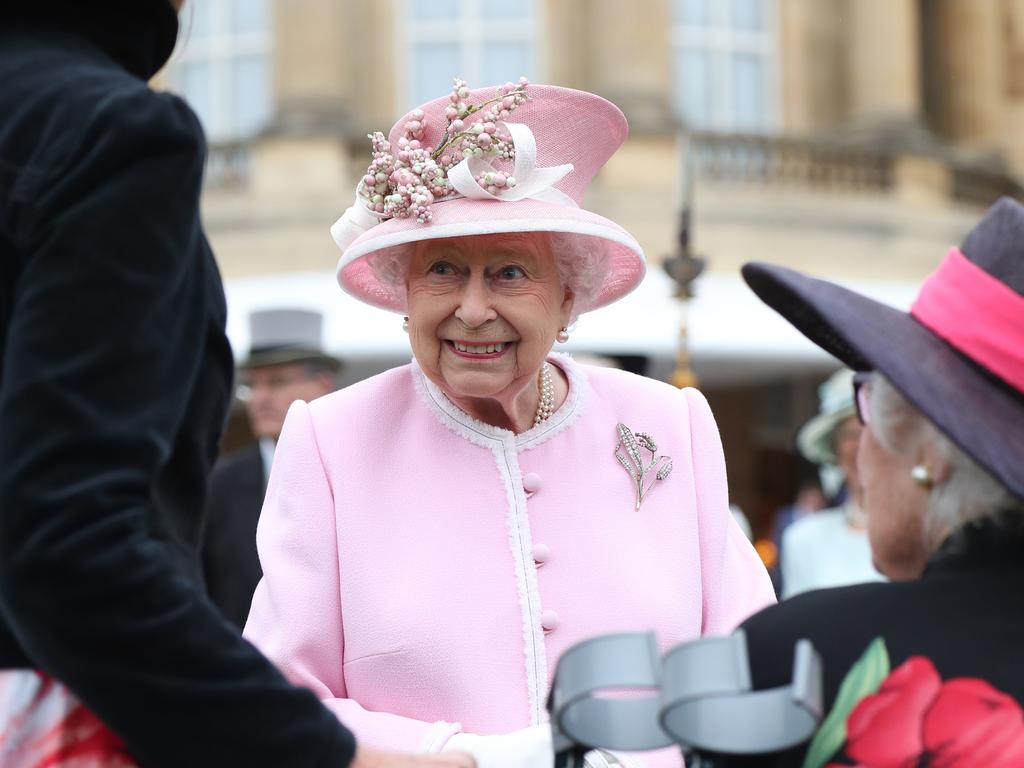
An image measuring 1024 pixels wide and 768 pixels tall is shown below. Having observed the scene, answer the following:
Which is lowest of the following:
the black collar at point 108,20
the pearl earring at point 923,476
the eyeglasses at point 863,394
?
the pearl earring at point 923,476

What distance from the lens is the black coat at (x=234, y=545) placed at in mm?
5453

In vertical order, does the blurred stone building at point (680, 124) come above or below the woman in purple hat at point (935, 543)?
below

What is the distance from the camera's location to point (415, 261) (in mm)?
2994

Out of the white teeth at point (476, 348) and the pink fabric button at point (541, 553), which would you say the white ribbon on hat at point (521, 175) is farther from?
the pink fabric button at point (541, 553)

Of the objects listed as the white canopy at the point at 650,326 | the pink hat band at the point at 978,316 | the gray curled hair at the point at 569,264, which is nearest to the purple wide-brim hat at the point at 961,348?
the pink hat band at the point at 978,316

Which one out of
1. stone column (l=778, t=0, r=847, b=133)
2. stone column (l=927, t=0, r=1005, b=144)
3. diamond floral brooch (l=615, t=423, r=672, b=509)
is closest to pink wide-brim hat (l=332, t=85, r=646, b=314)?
diamond floral brooch (l=615, t=423, r=672, b=509)

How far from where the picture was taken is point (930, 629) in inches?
74.8

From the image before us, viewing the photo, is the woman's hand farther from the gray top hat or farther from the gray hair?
the gray top hat

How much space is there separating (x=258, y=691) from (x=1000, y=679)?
0.80 metres

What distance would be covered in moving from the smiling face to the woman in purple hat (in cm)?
90

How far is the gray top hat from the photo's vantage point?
642 centimetres

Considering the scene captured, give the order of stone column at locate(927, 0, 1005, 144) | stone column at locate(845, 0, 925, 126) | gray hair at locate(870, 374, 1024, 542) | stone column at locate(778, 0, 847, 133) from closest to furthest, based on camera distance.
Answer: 1. gray hair at locate(870, 374, 1024, 542)
2. stone column at locate(845, 0, 925, 126)
3. stone column at locate(778, 0, 847, 133)
4. stone column at locate(927, 0, 1005, 144)

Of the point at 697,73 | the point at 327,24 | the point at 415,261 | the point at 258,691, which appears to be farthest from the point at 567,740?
the point at 697,73

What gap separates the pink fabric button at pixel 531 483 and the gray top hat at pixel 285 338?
11.5 ft
